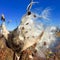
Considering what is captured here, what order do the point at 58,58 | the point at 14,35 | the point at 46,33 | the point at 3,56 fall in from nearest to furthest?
the point at 14,35 → the point at 46,33 → the point at 3,56 → the point at 58,58

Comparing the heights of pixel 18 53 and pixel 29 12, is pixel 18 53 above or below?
below

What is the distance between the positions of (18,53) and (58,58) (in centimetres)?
1250

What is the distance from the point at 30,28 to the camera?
85.1 ft

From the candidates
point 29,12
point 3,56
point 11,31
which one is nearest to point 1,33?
point 11,31

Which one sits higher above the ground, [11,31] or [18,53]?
[11,31]

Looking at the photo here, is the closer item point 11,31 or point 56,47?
point 11,31

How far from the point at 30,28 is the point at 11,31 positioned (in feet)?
5.04

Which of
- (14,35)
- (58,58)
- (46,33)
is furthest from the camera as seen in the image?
(58,58)

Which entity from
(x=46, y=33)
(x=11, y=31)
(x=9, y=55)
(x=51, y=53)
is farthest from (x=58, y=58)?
(x=11, y=31)

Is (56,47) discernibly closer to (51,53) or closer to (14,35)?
(51,53)

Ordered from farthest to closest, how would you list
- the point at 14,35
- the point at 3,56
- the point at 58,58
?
the point at 58,58 → the point at 3,56 → the point at 14,35

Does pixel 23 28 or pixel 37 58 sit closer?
pixel 23 28

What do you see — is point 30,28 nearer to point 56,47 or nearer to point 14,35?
point 14,35

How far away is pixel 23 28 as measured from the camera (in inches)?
995
